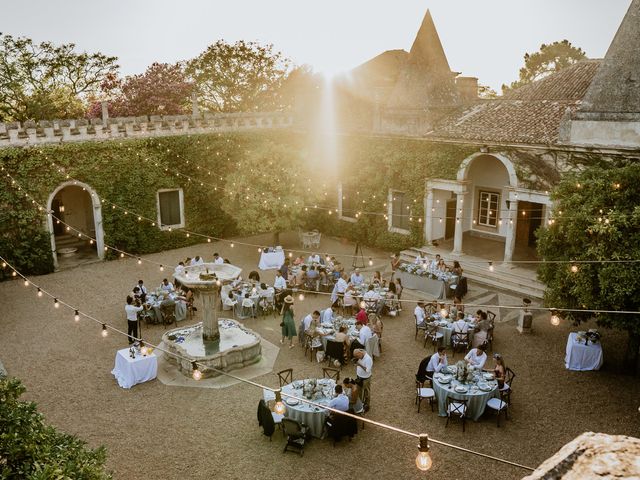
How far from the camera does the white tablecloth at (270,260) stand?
72.4ft

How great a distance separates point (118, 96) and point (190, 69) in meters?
5.07

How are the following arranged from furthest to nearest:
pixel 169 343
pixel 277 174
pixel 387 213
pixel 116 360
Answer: pixel 387 213, pixel 277 174, pixel 169 343, pixel 116 360

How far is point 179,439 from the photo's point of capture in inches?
420

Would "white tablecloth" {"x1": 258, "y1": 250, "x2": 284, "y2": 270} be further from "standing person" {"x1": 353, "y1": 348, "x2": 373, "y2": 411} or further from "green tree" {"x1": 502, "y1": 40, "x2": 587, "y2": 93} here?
"green tree" {"x1": 502, "y1": 40, "x2": 587, "y2": 93}

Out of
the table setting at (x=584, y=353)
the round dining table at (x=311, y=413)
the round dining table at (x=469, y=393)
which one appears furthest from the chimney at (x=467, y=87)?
the round dining table at (x=311, y=413)

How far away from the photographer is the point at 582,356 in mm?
13391

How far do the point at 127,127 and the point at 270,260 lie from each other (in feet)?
28.8

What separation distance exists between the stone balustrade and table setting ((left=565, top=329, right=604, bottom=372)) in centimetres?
1895

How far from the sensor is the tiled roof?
19.9 metres

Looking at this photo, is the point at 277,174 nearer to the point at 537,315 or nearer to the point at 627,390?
the point at 537,315

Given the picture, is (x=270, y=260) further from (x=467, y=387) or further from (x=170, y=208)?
(x=467, y=387)

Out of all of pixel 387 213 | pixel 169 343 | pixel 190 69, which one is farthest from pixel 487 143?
pixel 190 69

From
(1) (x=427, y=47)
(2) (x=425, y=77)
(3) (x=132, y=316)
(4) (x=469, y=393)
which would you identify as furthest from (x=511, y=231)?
(3) (x=132, y=316)

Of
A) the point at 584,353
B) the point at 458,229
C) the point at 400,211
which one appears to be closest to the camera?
the point at 584,353
